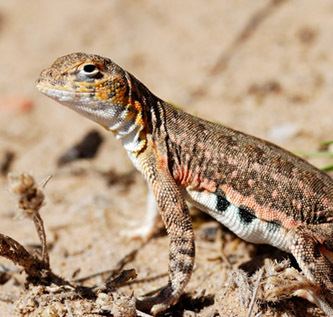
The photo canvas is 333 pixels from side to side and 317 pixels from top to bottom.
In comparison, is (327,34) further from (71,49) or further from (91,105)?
(91,105)

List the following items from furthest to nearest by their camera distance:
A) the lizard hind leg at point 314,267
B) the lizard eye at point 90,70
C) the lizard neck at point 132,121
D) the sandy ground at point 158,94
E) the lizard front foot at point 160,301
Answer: the sandy ground at point 158,94
the lizard neck at point 132,121
the lizard eye at point 90,70
the lizard front foot at point 160,301
the lizard hind leg at point 314,267

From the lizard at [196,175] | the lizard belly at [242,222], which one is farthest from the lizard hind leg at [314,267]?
the lizard belly at [242,222]

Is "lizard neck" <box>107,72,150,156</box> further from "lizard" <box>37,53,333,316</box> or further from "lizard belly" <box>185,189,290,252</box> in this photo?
"lizard belly" <box>185,189,290,252</box>

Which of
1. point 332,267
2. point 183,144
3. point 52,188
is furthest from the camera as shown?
point 52,188

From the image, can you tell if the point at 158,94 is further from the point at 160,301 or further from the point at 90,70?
the point at 160,301

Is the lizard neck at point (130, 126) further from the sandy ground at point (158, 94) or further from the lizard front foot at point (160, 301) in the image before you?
the lizard front foot at point (160, 301)

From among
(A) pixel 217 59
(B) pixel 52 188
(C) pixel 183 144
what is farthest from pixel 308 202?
(A) pixel 217 59

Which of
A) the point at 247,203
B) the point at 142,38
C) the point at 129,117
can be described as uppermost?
the point at 129,117
